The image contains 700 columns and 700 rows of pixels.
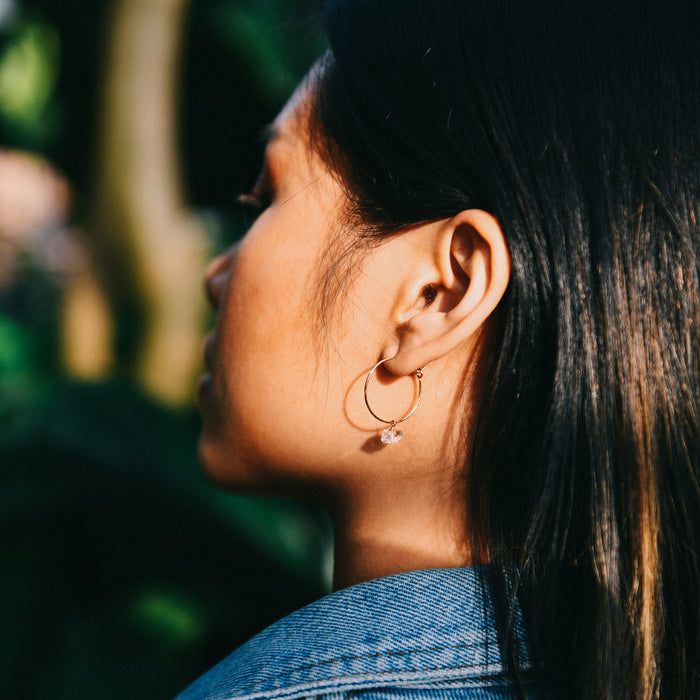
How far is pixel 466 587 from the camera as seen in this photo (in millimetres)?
889

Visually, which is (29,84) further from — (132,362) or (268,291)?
(268,291)

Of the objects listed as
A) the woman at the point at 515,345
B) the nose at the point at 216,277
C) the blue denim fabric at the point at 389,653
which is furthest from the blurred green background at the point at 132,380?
the blue denim fabric at the point at 389,653

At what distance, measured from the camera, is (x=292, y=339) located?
1.05m

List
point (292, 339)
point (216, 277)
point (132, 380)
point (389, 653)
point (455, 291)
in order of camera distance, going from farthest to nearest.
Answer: point (132, 380) < point (216, 277) < point (292, 339) < point (455, 291) < point (389, 653)

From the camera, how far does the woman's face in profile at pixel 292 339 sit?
101cm

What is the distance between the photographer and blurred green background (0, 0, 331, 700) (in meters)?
2.53

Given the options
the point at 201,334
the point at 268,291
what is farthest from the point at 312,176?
the point at 201,334

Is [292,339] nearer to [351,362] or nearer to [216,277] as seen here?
[351,362]

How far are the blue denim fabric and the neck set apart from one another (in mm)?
121

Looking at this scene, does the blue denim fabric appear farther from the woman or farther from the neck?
the neck

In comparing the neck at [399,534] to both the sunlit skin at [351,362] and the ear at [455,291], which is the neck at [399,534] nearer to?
the sunlit skin at [351,362]

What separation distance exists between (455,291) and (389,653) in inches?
18.8

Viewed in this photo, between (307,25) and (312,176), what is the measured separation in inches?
20.8

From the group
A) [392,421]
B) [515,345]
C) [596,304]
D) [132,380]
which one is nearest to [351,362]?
[392,421]
